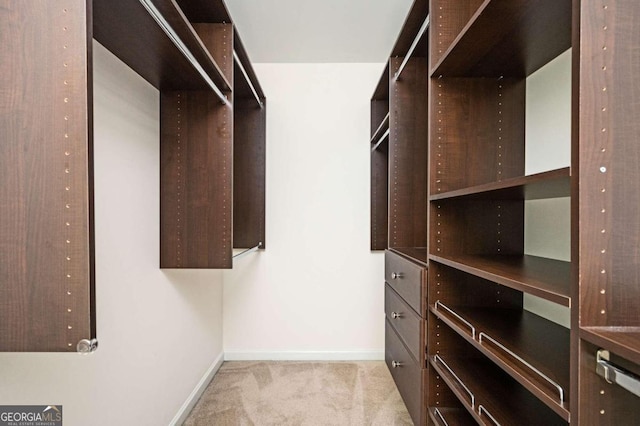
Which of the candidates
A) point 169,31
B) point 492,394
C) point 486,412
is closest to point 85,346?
point 169,31

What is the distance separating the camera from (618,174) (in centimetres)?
61

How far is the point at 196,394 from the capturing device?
201 centimetres

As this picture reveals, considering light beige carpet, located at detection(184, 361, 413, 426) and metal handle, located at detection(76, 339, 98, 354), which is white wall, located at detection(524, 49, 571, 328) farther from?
metal handle, located at detection(76, 339, 98, 354)

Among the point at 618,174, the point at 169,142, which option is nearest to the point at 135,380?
the point at 169,142

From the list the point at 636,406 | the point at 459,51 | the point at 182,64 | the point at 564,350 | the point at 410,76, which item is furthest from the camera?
the point at 410,76

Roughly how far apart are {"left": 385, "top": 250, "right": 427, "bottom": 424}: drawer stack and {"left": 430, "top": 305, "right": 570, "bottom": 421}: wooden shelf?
138 mm

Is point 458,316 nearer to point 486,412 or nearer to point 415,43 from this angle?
point 486,412

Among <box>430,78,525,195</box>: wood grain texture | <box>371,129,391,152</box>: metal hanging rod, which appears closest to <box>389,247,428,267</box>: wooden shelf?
<box>430,78,525,195</box>: wood grain texture

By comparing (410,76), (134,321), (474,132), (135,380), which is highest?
(410,76)

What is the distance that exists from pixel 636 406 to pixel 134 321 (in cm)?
163

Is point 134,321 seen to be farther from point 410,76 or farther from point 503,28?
point 410,76

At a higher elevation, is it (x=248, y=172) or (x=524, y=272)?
(x=248, y=172)

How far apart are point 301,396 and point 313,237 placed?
1.16 meters

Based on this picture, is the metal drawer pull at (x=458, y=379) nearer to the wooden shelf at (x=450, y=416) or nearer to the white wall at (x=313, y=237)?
the wooden shelf at (x=450, y=416)
